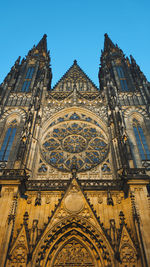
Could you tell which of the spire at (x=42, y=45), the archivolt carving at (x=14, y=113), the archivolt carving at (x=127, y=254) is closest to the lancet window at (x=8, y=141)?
the archivolt carving at (x=14, y=113)

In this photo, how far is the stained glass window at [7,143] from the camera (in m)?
13.6

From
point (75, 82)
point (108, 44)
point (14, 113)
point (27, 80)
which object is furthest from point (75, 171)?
point (108, 44)

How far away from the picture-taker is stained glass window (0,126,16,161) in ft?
44.8

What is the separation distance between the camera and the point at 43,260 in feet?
29.2

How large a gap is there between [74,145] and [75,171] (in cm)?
279

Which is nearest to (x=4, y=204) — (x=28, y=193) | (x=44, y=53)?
(x=28, y=193)

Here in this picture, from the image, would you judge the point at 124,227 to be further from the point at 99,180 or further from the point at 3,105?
the point at 3,105

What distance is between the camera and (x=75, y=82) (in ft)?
67.5

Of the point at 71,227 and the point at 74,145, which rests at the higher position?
the point at 74,145

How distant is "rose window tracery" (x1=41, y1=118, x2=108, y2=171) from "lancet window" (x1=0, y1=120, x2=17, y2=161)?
213cm

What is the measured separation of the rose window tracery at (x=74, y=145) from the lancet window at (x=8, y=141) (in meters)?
2.13

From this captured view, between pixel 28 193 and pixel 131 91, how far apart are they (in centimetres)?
1200

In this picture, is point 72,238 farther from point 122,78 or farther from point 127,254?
point 122,78

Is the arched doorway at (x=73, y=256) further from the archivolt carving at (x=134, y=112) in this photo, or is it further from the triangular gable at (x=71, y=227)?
the archivolt carving at (x=134, y=112)
